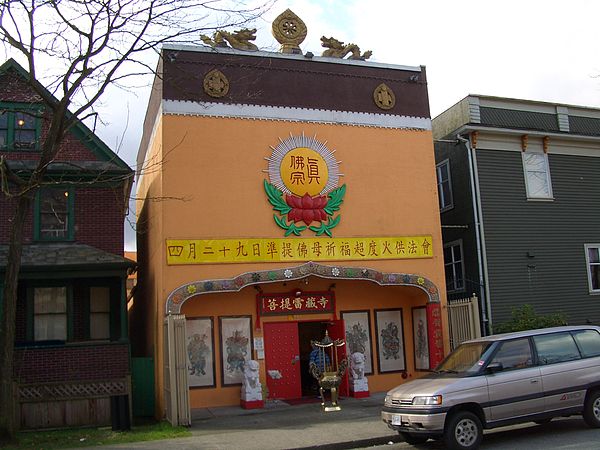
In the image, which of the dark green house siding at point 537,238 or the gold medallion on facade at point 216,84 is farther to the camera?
the dark green house siding at point 537,238

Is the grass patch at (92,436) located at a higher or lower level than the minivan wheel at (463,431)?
lower

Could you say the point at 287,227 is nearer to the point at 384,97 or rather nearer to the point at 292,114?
the point at 292,114

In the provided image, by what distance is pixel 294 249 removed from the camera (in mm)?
15938

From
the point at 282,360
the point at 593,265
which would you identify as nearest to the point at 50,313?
the point at 282,360

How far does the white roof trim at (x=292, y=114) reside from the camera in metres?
15.7

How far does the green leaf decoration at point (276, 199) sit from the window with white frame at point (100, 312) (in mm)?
4866

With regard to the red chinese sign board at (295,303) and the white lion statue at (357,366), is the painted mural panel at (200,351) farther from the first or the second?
the white lion statue at (357,366)

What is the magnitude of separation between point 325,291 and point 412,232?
2859 millimetres

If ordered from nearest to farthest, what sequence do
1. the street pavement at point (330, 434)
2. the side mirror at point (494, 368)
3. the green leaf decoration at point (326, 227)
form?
the side mirror at point (494, 368), the street pavement at point (330, 434), the green leaf decoration at point (326, 227)

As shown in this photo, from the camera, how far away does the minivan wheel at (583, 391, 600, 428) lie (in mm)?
10375

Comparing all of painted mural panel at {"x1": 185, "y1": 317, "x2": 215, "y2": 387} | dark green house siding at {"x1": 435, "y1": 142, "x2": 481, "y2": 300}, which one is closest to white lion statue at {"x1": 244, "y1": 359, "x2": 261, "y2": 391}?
painted mural panel at {"x1": 185, "y1": 317, "x2": 215, "y2": 387}

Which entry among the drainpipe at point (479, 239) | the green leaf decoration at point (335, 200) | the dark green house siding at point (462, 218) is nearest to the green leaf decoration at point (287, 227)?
the green leaf decoration at point (335, 200)

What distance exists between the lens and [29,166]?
51.6 ft

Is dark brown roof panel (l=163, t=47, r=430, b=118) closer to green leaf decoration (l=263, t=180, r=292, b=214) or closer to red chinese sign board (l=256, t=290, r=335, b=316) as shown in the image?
green leaf decoration (l=263, t=180, r=292, b=214)
